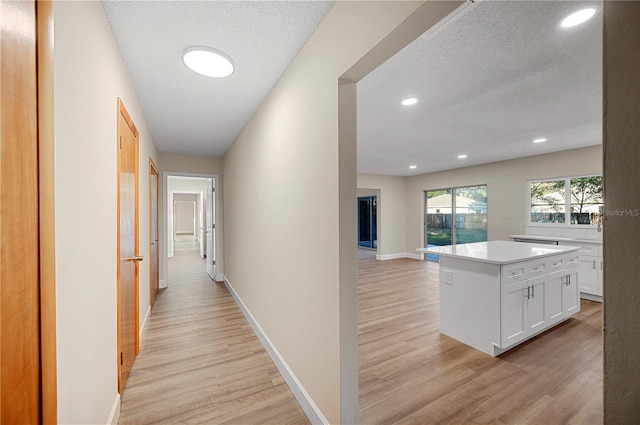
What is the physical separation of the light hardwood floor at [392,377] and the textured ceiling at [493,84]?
97.1 inches

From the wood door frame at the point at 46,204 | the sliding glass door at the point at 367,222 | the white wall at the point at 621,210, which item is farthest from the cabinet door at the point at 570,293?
the sliding glass door at the point at 367,222

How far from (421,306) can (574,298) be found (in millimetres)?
1780

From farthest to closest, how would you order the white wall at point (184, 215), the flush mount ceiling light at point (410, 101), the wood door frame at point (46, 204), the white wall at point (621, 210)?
1. the white wall at point (184, 215)
2. the flush mount ceiling light at point (410, 101)
3. the wood door frame at point (46, 204)
4. the white wall at point (621, 210)

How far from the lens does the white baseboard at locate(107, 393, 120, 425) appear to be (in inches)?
61.9

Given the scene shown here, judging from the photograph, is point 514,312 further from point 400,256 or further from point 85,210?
point 400,256

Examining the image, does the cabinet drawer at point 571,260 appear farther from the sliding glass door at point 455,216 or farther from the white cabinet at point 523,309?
the sliding glass door at point 455,216

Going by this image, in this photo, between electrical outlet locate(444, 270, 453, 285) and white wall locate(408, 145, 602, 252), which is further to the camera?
white wall locate(408, 145, 602, 252)

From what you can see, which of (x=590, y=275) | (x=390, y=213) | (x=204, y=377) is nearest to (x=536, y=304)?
(x=590, y=275)

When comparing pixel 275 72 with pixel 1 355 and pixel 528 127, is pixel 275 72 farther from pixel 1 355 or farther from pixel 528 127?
pixel 528 127

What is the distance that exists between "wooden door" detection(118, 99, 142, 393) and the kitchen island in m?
2.94

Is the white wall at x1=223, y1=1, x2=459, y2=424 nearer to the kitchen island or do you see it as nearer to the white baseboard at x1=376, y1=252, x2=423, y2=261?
the kitchen island

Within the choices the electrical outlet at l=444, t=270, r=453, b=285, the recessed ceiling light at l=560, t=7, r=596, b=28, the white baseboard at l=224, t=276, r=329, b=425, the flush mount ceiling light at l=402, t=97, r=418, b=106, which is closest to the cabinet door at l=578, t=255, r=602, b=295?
the electrical outlet at l=444, t=270, r=453, b=285

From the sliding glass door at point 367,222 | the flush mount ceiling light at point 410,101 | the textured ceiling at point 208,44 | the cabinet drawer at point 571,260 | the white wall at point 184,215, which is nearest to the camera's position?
the textured ceiling at point 208,44

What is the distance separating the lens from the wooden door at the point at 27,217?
2.10ft
